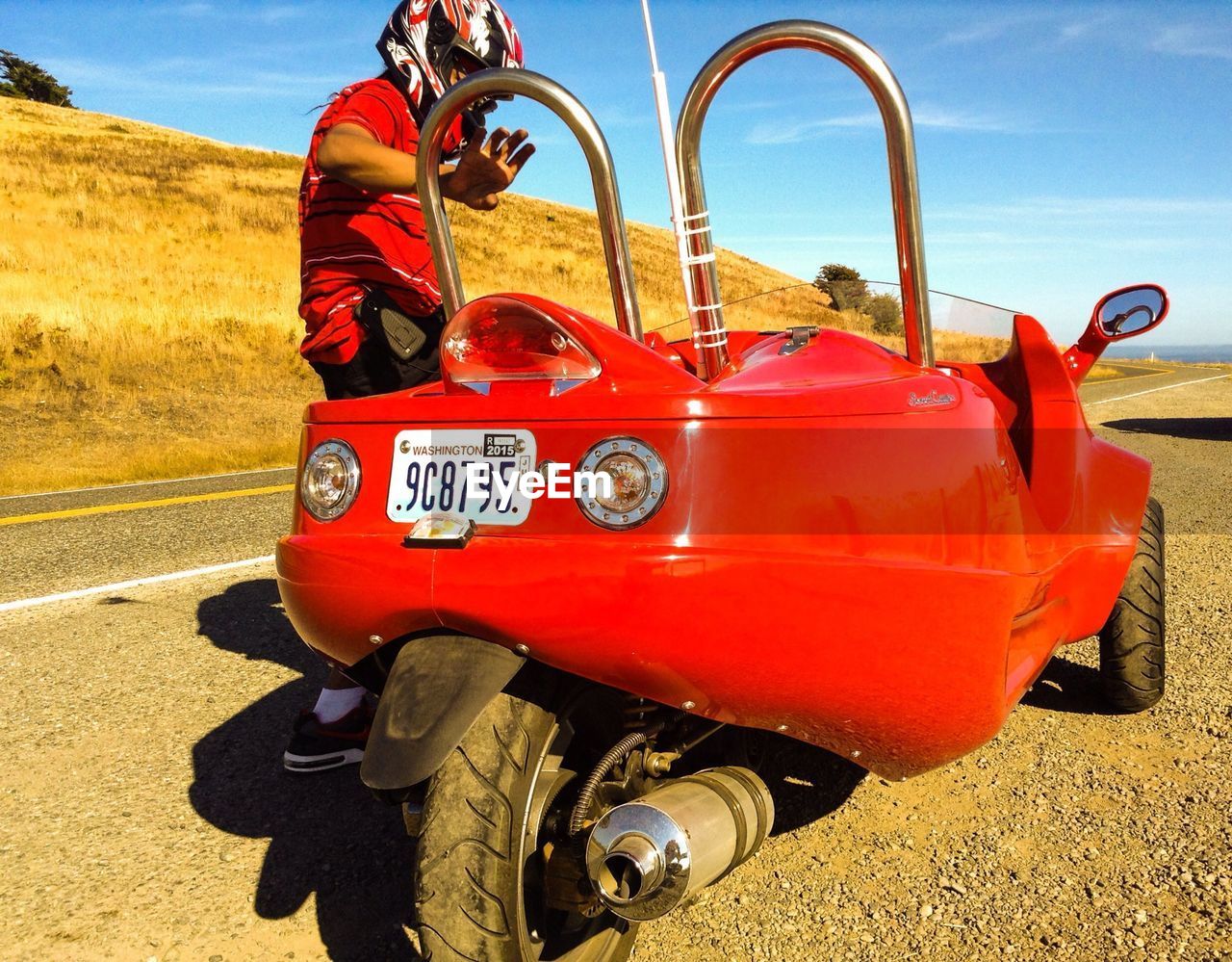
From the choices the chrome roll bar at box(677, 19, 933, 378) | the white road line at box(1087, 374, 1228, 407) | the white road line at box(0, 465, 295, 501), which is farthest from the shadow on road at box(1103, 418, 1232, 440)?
the chrome roll bar at box(677, 19, 933, 378)

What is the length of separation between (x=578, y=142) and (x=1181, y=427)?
584 inches

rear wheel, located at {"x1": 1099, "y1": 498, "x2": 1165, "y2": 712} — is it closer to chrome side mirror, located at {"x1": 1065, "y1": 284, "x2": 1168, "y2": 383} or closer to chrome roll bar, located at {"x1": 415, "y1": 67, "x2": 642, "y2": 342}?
chrome side mirror, located at {"x1": 1065, "y1": 284, "x2": 1168, "y2": 383}

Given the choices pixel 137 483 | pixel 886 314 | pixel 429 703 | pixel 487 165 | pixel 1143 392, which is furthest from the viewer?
pixel 1143 392

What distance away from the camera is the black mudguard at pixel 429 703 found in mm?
1615

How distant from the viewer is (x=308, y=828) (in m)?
2.67

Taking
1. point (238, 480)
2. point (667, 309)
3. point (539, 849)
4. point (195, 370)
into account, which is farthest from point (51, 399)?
point (539, 849)

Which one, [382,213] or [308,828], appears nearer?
[308,828]

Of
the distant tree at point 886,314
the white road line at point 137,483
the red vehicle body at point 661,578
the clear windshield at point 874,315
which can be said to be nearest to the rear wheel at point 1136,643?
the clear windshield at point 874,315

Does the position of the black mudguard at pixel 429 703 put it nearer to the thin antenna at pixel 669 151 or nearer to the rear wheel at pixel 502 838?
the rear wheel at pixel 502 838

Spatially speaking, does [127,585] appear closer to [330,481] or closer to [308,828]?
[308,828]

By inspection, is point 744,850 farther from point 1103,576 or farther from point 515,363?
point 1103,576

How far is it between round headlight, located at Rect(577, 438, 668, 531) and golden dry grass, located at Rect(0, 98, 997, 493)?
1275mm

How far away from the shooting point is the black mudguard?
5.30ft

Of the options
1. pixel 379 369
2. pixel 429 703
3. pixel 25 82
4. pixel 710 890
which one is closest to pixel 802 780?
pixel 710 890
